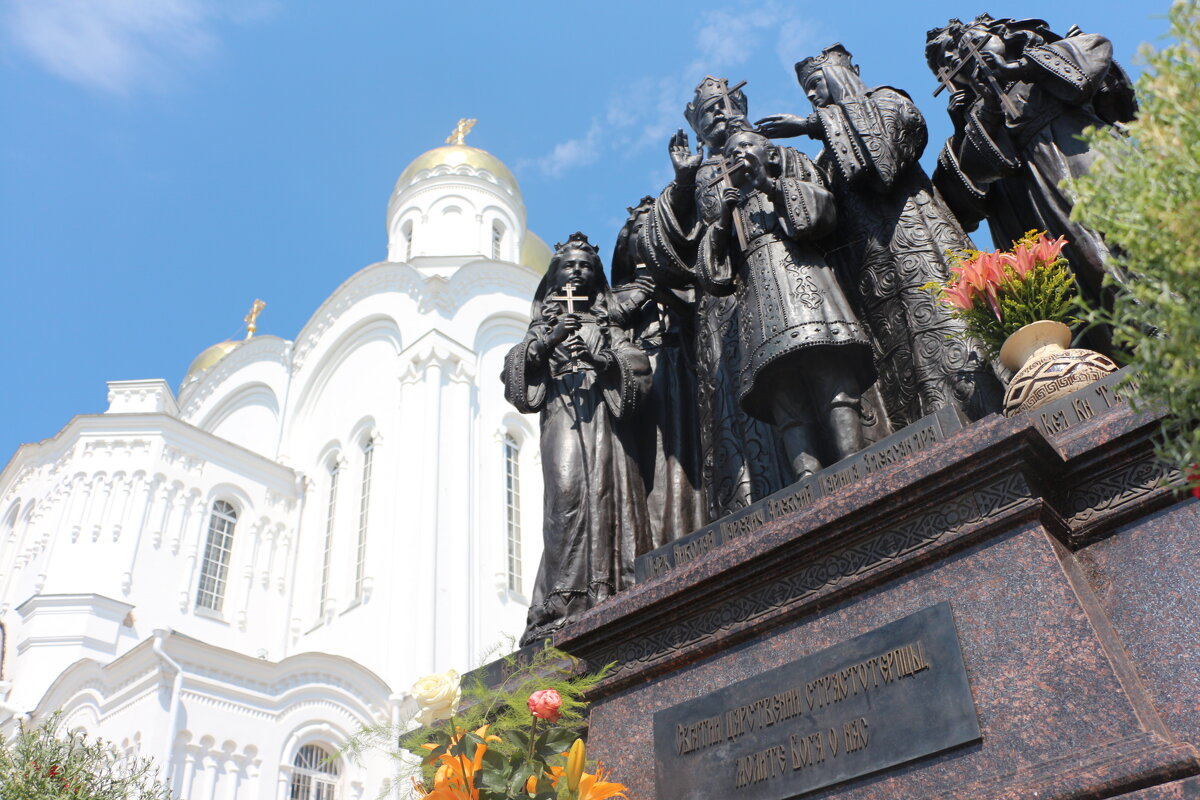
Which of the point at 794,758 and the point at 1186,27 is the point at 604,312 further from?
the point at 1186,27

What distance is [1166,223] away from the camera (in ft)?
4.77

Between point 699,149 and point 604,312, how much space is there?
1.07 m

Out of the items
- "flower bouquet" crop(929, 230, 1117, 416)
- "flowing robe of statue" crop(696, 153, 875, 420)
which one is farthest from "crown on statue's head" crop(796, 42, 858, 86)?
"flower bouquet" crop(929, 230, 1117, 416)

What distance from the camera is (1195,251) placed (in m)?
1.43

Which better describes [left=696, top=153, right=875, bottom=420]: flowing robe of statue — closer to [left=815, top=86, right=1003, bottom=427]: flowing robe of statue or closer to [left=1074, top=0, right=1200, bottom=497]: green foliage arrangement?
[left=815, top=86, right=1003, bottom=427]: flowing robe of statue

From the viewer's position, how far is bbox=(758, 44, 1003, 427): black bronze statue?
3979 millimetres


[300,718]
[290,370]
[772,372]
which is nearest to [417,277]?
[290,370]

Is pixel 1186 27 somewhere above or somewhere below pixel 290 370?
below

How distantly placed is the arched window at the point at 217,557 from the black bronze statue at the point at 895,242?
65.4 feet

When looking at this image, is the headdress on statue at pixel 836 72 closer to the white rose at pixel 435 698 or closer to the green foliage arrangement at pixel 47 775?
the white rose at pixel 435 698

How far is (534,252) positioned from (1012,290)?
30396 mm

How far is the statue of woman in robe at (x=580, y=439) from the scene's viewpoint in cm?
477

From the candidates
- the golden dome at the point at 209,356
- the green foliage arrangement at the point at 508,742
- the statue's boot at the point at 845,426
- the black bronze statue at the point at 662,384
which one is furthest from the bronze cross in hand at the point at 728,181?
the golden dome at the point at 209,356

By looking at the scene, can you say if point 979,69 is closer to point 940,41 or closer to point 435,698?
point 940,41
